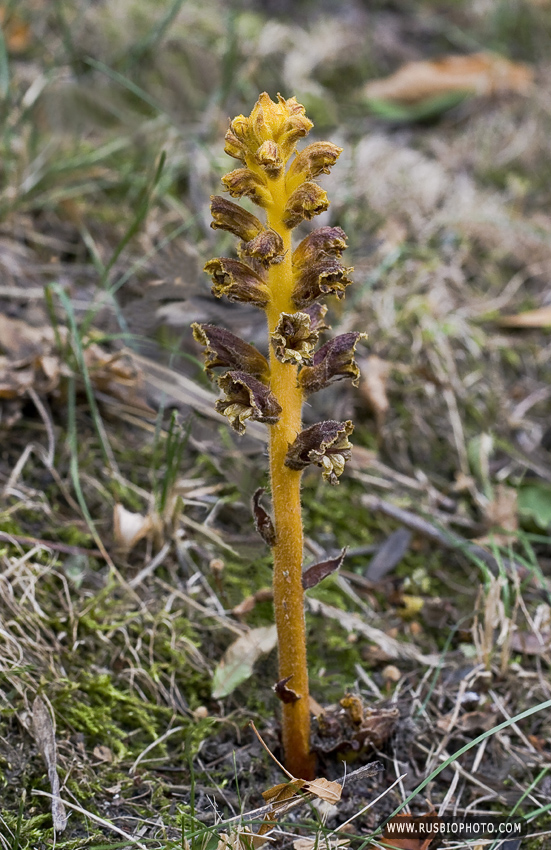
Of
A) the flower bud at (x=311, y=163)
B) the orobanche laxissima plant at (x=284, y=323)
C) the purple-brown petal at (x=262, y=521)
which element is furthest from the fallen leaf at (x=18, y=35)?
the purple-brown petal at (x=262, y=521)

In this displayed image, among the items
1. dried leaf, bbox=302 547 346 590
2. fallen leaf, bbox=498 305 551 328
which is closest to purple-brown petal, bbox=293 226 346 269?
dried leaf, bbox=302 547 346 590

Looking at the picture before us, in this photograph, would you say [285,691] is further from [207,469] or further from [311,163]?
[311,163]

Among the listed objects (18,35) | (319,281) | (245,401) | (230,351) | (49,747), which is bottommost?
(49,747)

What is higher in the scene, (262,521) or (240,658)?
(262,521)


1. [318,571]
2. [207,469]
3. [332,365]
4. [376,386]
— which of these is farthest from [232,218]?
[376,386]

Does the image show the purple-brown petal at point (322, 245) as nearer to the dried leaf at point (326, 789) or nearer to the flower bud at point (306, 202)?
the flower bud at point (306, 202)

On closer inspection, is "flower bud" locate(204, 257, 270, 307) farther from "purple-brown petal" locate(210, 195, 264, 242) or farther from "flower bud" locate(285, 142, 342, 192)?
"flower bud" locate(285, 142, 342, 192)
